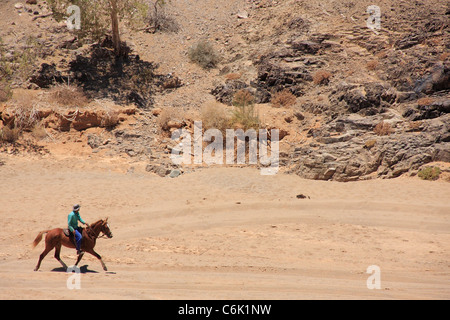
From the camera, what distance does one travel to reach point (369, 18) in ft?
93.8

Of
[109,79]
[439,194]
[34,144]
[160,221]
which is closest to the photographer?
[160,221]

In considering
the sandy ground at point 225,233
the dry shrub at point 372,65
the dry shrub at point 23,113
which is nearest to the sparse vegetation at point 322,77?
the dry shrub at point 372,65

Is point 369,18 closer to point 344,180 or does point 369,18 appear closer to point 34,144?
point 344,180

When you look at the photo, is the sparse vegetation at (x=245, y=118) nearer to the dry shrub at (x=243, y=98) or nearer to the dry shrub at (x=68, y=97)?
the dry shrub at (x=243, y=98)

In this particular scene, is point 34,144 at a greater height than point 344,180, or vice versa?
point 34,144

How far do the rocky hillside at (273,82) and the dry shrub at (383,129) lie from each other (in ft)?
0.20

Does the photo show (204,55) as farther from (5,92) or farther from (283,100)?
(5,92)

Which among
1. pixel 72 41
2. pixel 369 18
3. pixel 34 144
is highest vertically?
pixel 369 18

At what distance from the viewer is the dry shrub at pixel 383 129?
19.3 m

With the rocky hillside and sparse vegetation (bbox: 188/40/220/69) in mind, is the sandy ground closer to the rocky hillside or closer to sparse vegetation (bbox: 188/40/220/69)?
the rocky hillside

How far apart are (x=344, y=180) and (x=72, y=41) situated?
2074 centimetres
